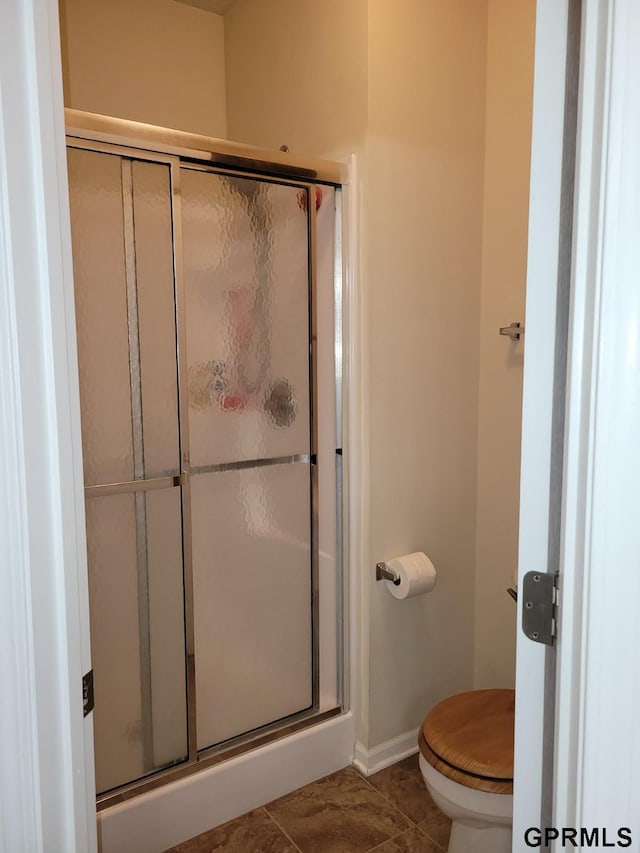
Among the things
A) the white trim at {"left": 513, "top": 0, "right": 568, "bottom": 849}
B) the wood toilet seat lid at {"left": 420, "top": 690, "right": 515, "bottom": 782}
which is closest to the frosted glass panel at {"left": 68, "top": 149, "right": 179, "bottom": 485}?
the wood toilet seat lid at {"left": 420, "top": 690, "right": 515, "bottom": 782}

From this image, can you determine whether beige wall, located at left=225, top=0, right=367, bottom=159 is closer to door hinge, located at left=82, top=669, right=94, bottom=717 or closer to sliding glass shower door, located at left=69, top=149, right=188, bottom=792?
sliding glass shower door, located at left=69, top=149, right=188, bottom=792

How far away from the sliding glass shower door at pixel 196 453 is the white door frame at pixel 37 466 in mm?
892

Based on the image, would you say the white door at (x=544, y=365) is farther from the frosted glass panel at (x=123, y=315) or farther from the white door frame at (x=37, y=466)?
the frosted glass panel at (x=123, y=315)

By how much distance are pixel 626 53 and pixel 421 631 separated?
6.19 ft

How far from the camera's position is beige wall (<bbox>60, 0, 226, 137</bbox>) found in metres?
2.26

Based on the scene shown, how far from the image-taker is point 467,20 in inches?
78.7

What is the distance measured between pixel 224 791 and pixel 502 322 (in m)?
1.73

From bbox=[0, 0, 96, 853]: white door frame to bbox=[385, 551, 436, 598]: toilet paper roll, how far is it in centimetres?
133

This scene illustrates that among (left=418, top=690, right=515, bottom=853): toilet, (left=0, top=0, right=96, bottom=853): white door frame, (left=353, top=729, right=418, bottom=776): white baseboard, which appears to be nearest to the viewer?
(left=0, top=0, right=96, bottom=853): white door frame

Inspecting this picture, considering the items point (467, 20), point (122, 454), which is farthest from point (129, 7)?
point (122, 454)

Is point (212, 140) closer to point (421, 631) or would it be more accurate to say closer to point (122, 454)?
point (122, 454)

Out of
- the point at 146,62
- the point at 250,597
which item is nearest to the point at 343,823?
the point at 250,597

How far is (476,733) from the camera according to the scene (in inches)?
63.7

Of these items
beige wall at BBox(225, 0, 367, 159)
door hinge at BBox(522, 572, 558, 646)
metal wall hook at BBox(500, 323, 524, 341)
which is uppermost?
beige wall at BBox(225, 0, 367, 159)
